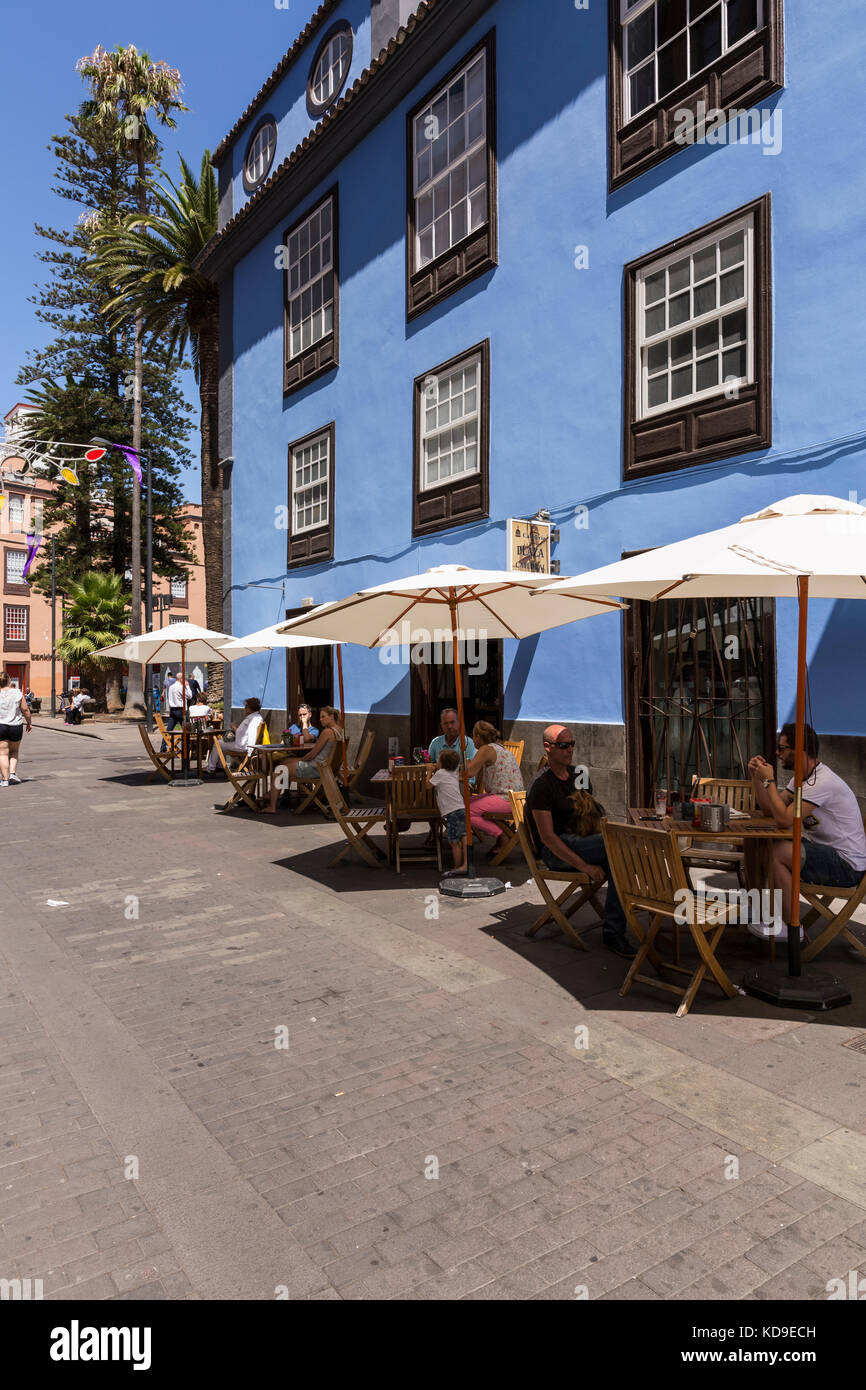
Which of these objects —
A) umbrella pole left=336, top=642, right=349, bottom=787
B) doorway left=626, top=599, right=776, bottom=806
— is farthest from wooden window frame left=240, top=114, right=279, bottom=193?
doorway left=626, top=599, right=776, bottom=806

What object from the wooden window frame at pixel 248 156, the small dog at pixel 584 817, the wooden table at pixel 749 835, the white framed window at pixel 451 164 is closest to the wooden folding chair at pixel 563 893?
the small dog at pixel 584 817

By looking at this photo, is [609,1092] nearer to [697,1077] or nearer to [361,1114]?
[697,1077]

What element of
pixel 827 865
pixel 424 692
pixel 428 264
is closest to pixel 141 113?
pixel 428 264

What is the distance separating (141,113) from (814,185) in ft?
94.3

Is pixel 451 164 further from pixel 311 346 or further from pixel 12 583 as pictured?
pixel 12 583

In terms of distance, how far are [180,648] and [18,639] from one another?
46.2 metres

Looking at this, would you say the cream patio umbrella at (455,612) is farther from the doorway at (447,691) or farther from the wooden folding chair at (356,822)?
the doorway at (447,691)

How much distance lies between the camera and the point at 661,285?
9.33 metres

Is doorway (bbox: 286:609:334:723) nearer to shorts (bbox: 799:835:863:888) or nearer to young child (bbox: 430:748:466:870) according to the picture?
young child (bbox: 430:748:466:870)

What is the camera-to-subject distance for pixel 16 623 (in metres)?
56.3

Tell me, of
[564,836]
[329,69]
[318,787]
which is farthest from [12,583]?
[564,836]

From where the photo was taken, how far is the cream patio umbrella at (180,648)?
1468 centimetres

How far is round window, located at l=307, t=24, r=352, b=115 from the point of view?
51.1ft

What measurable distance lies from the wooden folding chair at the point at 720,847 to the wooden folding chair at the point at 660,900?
0.84ft
